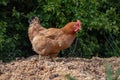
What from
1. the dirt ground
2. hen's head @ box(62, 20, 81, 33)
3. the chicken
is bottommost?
the dirt ground

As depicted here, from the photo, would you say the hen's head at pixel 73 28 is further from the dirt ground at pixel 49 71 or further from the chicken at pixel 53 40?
the dirt ground at pixel 49 71

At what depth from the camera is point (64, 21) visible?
793 centimetres

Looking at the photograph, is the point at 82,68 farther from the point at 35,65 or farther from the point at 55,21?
the point at 55,21

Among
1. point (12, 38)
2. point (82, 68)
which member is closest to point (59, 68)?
point (82, 68)

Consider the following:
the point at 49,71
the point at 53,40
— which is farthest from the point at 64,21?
the point at 49,71

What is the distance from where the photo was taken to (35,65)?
595cm

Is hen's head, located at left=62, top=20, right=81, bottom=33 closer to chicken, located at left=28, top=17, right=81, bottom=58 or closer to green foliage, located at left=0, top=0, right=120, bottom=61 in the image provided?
chicken, located at left=28, top=17, right=81, bottom=58

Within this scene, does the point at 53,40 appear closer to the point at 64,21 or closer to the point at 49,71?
the point at 49,71

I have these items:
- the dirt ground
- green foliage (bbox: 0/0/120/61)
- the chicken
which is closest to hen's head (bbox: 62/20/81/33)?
the chicken

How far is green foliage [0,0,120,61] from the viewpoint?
7.86m

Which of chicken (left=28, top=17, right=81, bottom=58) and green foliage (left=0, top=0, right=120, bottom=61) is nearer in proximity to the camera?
chicken (left=28, top=17, right=81, bottom=58)

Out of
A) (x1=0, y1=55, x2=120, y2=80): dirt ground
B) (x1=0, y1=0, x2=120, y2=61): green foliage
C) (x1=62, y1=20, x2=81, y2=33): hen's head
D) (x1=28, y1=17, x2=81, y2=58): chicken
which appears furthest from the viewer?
(x1=0, y1=0, x2=120, y2=61): green foliage

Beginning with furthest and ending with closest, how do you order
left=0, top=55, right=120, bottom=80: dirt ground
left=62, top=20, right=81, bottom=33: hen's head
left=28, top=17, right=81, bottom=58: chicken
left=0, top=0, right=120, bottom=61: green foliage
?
left=0, top=0, right=120, bottom=61: green foliage, left=62, top=20, right=81, bottom=33: hen's head, left=28, top=17, right=81, bottom=58: chicken, left=0, top=55, right=120, bottom=80: dirt ground

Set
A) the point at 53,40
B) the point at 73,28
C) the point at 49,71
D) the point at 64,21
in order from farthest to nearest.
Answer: the point at 64,21, the point at 73,28, the point at 53,40, the point at 49,71
